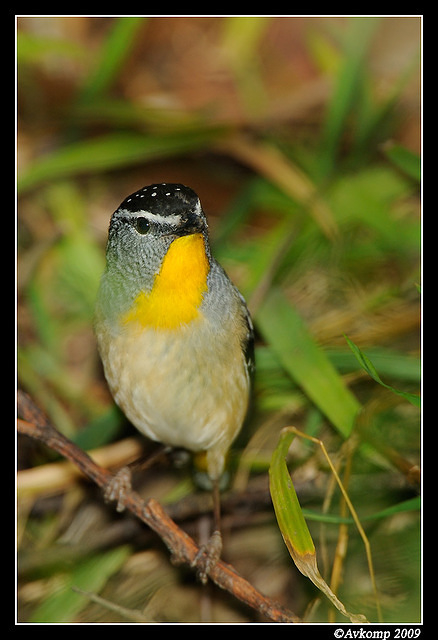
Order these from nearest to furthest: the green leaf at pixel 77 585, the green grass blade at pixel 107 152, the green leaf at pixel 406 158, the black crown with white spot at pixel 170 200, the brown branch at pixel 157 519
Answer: the black crown with white spot at pixel 170 200, the brown branch at pixel 157 519, the green leaf at pixel 77 585, the green leaf at pixel 406 158, the green grass blade at pixel 107 152

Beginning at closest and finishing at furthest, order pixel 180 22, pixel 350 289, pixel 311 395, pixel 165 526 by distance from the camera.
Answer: pixel 165 526, pixel 311 395, pixel 350 289, pixel 180 22

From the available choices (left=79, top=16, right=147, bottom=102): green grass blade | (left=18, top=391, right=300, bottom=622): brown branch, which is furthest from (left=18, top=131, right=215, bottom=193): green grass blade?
(left=18, top=391, right=300, bottom=622): brown branch

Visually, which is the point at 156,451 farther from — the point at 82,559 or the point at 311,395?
the point at 311,395

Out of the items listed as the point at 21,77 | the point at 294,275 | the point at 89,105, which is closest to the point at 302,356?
the point at 294,275

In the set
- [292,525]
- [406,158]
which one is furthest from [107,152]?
[292,525]

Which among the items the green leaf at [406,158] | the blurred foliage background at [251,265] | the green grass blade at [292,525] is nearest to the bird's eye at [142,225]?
the green grass blade at [292,525]

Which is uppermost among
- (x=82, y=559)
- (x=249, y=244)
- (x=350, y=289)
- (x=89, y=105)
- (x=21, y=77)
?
(x=21, y=77)

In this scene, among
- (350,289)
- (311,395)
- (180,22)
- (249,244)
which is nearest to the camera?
(311,395)

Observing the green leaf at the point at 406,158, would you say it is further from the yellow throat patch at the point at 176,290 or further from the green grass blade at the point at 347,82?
the yellow throat patch at the point at 176,290
